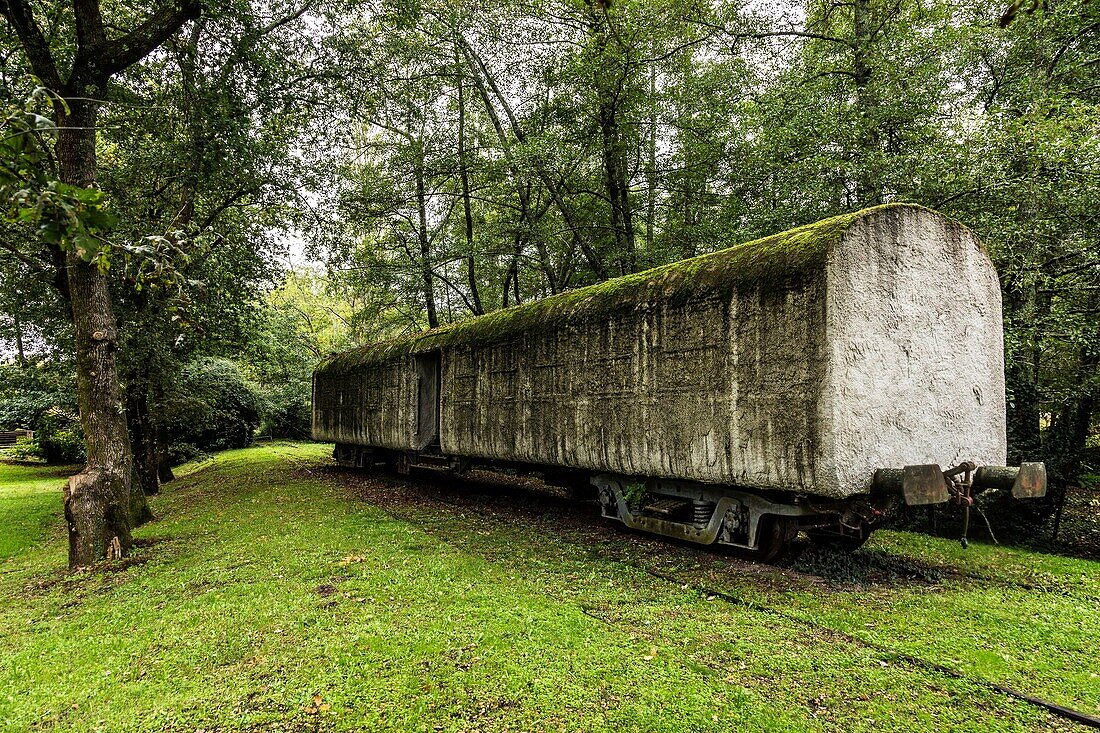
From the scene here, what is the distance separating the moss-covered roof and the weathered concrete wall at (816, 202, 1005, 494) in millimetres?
248

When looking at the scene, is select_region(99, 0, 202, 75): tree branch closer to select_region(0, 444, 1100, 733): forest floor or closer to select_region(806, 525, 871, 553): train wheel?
select_region(0, 444, 1100, 733): forest floor

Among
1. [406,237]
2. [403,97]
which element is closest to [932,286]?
[403,97]

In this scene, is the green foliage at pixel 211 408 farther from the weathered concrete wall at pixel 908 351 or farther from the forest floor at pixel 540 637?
the weathered concrete wall at pixel 908 351

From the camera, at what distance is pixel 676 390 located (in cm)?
651

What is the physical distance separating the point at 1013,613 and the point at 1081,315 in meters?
5.54

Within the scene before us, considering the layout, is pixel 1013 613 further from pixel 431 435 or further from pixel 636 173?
pixel 636 173

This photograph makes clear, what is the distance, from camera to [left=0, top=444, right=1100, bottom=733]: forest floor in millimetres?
3412

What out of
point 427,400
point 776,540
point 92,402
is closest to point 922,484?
point 776,540

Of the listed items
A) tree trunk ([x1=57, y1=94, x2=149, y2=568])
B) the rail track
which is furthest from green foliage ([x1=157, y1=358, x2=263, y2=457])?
tree trunk ([x1=57, y1=94, x2=149, y2=568])

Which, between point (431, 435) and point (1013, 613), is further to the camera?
point (431, 435)

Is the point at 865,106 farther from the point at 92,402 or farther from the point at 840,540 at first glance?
the point at 92,402

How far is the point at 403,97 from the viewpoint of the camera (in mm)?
12898

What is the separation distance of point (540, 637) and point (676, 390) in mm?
3111

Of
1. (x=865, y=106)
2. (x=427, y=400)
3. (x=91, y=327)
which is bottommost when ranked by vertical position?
(x=427, y=400)
